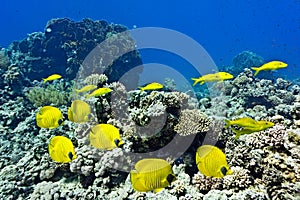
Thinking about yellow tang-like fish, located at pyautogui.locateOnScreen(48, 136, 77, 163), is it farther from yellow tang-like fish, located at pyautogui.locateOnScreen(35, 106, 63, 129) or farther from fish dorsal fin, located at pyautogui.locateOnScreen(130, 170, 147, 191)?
fish dorsal fin, located at pyautogui.locateOnScreen(130, 170, 147, 191)

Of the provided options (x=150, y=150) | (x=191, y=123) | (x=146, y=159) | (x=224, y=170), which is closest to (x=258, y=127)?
(x=224, y=170)

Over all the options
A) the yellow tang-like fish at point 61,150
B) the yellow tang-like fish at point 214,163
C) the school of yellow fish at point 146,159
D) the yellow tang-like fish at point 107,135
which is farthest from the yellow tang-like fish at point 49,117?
the yellow tang-like fish at point 214,163

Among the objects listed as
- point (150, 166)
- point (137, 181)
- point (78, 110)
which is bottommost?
point (137, 181)

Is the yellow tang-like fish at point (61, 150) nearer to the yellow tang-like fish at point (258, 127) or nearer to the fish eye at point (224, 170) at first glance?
the fish eye at point (224, 170)

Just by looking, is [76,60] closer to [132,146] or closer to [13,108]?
[13,108]

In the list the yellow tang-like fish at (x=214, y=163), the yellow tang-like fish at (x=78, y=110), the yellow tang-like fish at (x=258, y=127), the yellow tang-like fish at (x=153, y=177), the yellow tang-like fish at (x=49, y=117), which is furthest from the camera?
the yellow tang-like fish at (x=78, y=110)

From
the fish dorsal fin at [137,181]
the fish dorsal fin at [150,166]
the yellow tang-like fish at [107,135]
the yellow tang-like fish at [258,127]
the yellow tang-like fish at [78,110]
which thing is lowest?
the fish dorsal fin at [137,181]

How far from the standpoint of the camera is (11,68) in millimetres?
11844

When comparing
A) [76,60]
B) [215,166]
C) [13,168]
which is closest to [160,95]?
[215,166]

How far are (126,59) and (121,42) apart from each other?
3.25 ft

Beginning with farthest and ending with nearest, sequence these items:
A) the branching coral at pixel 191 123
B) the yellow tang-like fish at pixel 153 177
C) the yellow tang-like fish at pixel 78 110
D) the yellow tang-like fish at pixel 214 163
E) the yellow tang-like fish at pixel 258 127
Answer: the branching coral at pixel 191 123, the yellow tang-like fish at pixel 78 110, the yellow tang-like fish at pixel 258 127, the yellow tang-like fish at pixel 214 163, the yellow tang-like fish at pixel 153 177

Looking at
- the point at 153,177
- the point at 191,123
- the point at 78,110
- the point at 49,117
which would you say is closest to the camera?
the point at 153,177

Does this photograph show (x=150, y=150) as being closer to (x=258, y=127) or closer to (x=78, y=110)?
(x=78, y=110)

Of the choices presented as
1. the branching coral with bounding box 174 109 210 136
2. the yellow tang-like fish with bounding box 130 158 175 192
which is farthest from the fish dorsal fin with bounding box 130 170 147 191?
the branching coral with bounding box 174 109 210 136
